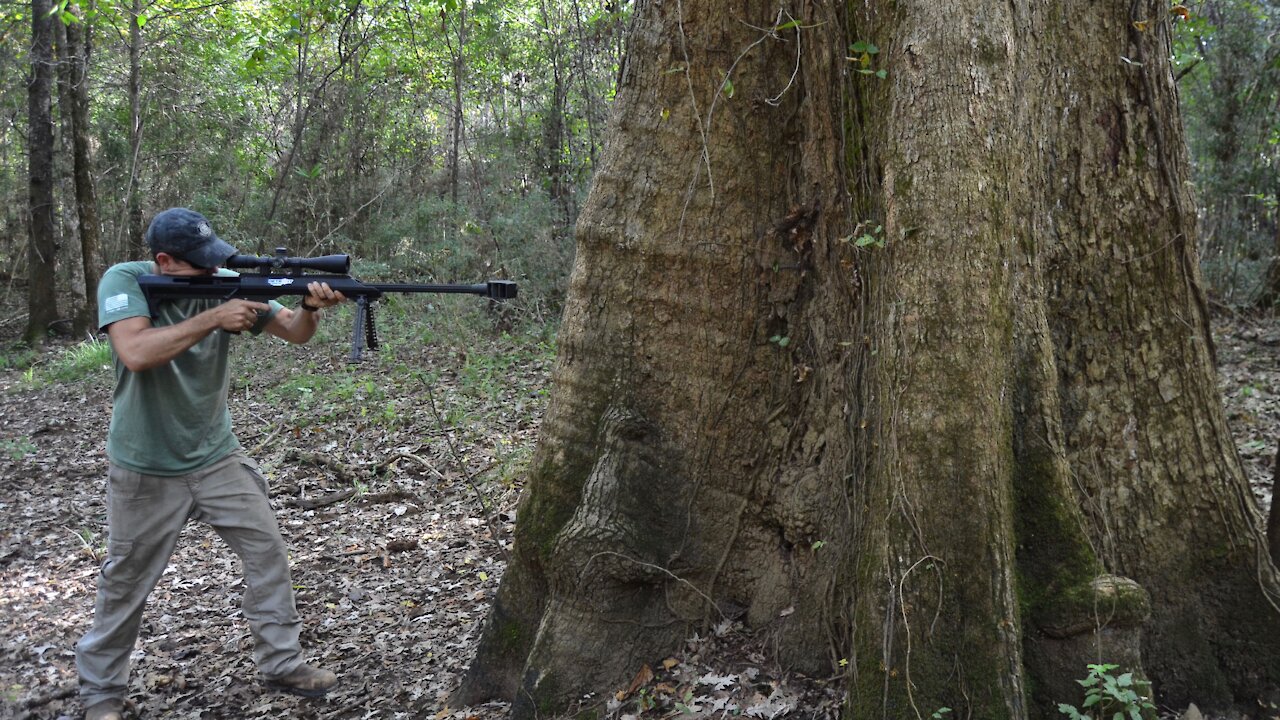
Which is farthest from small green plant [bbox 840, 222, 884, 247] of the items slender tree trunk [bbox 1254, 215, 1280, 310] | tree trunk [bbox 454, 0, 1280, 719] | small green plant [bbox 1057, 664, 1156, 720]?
slender tree trunk [bbox 1254, 215, 1280, 310]

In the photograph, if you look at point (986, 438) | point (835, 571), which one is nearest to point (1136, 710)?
point (986, 438)

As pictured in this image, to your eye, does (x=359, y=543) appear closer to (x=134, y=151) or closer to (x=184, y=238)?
(x=184, y=238)

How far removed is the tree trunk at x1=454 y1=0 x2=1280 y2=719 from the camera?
306 cm

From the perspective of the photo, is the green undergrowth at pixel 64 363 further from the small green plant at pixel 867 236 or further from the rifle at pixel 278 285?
the small green plant at pixel 867 236

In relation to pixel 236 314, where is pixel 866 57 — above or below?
above

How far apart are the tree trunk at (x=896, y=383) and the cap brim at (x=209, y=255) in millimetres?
1875

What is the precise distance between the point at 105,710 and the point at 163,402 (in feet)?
5.16

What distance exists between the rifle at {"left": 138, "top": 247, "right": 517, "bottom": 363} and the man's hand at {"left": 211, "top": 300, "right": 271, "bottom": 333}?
4.3 inches

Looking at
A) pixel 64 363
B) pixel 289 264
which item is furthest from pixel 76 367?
pixel 289 264

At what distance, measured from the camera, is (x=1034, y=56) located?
11.6ft

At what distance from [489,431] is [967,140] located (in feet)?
20.4

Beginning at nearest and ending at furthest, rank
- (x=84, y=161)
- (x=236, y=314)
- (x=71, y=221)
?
→ (x=236, y=314), (x=84, y=161), (x=71, y=221)

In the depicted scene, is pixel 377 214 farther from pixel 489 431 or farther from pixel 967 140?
pixel 967 140

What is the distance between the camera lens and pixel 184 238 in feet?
14.9
